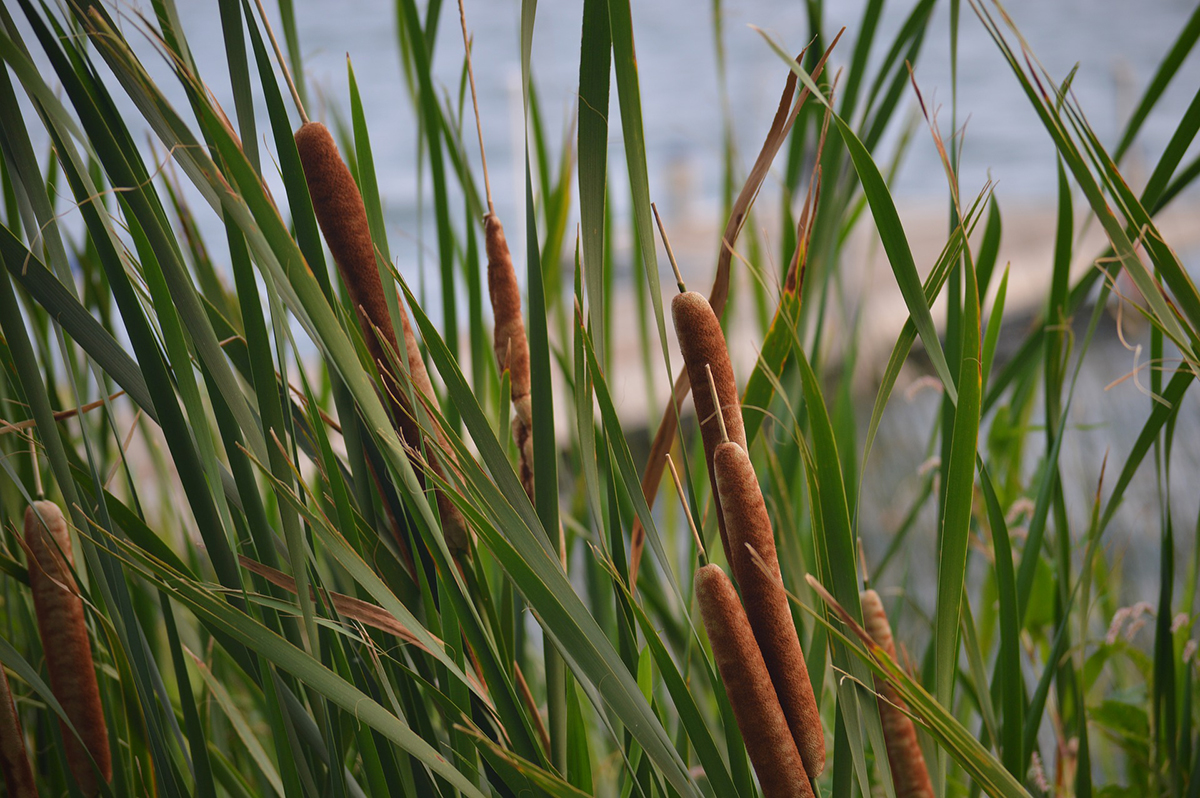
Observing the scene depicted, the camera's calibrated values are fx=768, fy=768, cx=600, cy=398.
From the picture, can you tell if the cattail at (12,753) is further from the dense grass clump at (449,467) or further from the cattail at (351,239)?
the cattail at (351,239)

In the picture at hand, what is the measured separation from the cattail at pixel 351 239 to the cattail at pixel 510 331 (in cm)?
3

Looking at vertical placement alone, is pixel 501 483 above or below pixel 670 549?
above

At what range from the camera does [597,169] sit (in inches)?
6.8

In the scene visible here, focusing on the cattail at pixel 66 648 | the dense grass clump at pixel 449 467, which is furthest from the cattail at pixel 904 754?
the cattail at pixel 66 648

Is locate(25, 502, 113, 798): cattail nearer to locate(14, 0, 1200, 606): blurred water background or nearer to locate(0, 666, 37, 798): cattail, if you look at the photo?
locate(0, 666, 37, 798): cattail

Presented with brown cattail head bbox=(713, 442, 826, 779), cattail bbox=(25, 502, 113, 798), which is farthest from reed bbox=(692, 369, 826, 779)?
cattail bbox=(25, 502, 113, 798)

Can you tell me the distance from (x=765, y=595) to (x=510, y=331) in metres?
0.11

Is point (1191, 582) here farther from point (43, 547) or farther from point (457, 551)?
point (43, 547)

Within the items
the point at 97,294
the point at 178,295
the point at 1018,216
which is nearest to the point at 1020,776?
the point at 178,295

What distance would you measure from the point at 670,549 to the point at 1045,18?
2.60 metres

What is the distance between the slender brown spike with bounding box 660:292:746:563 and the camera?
0.16 m

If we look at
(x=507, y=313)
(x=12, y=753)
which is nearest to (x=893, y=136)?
(x=507, y=313)

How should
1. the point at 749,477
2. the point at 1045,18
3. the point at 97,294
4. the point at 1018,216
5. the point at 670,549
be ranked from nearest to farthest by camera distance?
the point at 749,477 → the point at 97,294 → the point at 670,549 → the point at 1045,18 → the point at 1018,216

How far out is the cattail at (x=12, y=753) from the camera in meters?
0.21
